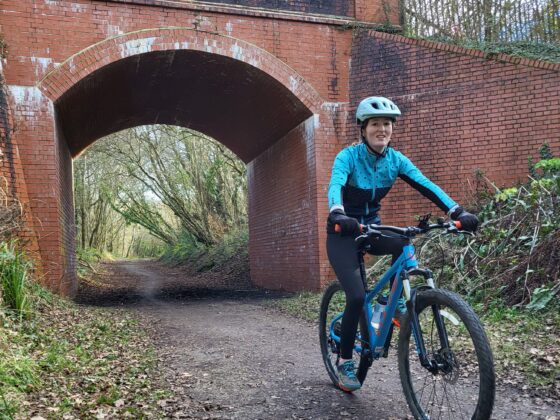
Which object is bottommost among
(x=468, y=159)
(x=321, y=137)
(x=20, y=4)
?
(x=468, y=159)

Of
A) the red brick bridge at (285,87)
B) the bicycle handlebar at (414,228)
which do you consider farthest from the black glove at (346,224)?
the red brick bridge at (285,87)

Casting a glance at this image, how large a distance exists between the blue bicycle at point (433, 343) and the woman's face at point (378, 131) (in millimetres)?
652

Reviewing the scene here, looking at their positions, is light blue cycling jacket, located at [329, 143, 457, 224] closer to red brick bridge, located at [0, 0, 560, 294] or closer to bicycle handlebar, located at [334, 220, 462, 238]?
bicycle handlebar, located at [334, 220, 462, 238]

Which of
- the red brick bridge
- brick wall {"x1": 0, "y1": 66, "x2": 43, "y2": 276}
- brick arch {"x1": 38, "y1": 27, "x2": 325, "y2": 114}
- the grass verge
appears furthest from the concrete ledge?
the grass verge

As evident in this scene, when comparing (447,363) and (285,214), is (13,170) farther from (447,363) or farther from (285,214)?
(447,363)

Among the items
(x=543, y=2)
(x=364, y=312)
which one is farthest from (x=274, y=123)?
(x=364, y=312)

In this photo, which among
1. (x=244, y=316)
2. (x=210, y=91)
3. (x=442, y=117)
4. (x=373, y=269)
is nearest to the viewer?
(x=244, y=316)

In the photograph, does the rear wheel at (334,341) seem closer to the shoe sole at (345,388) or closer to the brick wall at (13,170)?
the shoe sole at (345,388)

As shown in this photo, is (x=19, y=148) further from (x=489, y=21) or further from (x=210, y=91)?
(x=489, y=21)

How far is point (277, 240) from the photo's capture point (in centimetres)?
1306

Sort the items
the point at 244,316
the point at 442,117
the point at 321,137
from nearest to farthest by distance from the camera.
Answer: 1. the point at 244,316
2. the point at 442,117
3. the point at 321,137

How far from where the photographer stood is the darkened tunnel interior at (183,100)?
34.1ft

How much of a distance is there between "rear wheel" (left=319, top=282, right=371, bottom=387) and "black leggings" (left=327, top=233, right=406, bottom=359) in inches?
3.7

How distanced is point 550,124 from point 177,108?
885 centimetres
